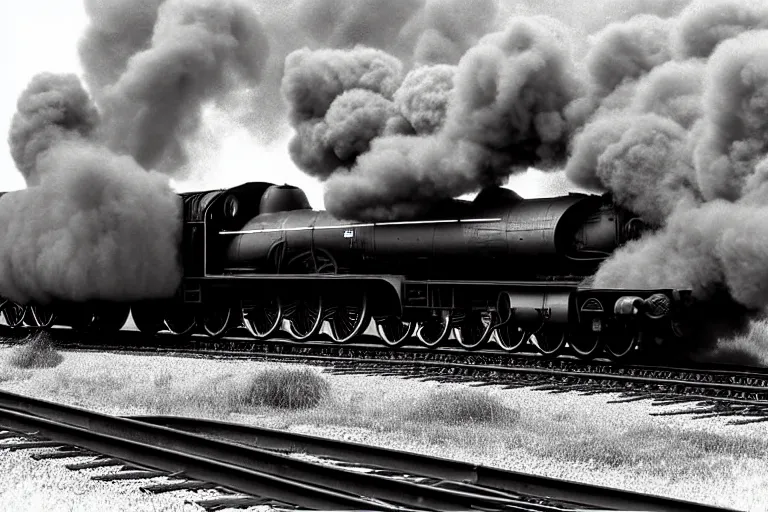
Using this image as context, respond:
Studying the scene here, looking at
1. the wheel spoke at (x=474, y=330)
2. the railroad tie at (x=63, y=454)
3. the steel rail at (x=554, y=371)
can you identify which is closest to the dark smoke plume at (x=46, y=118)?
the steel rail at (x=554, y=371)

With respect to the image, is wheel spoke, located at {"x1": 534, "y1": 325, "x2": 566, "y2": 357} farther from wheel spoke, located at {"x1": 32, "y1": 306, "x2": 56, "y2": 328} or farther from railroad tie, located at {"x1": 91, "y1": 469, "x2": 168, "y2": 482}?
wheel spoke, located at {"x1": 32, "y1": 306, "x2": 56, "y2": 328}

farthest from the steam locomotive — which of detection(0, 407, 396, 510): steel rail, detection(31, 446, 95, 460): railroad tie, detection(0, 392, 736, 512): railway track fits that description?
detection(31, 446, 95, 460): railroad tie

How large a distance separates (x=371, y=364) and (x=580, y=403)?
13.7 feet

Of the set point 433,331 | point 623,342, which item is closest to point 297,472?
point 623,342

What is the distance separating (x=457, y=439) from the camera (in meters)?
7.75

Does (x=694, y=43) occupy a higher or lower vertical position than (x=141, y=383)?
higher

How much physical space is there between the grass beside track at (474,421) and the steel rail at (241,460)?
1.57m

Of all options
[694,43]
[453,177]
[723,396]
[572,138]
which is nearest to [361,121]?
[453,177]

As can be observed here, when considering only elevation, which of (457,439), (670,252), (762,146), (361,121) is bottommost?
(457,439)

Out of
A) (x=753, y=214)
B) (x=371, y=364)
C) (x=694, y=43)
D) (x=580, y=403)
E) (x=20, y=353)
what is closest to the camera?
(x=580, y=403)

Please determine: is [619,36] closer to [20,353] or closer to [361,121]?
[361,121]

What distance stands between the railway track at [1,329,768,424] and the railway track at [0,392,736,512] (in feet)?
12.6

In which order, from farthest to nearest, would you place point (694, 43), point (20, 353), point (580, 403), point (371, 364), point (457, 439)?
point (20, 353) → point (371, 364) → point (694, 43) → point (580, 403) → point (457, 439)

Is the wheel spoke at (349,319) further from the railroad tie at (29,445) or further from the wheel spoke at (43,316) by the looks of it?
the railroad tie at (29,445)
